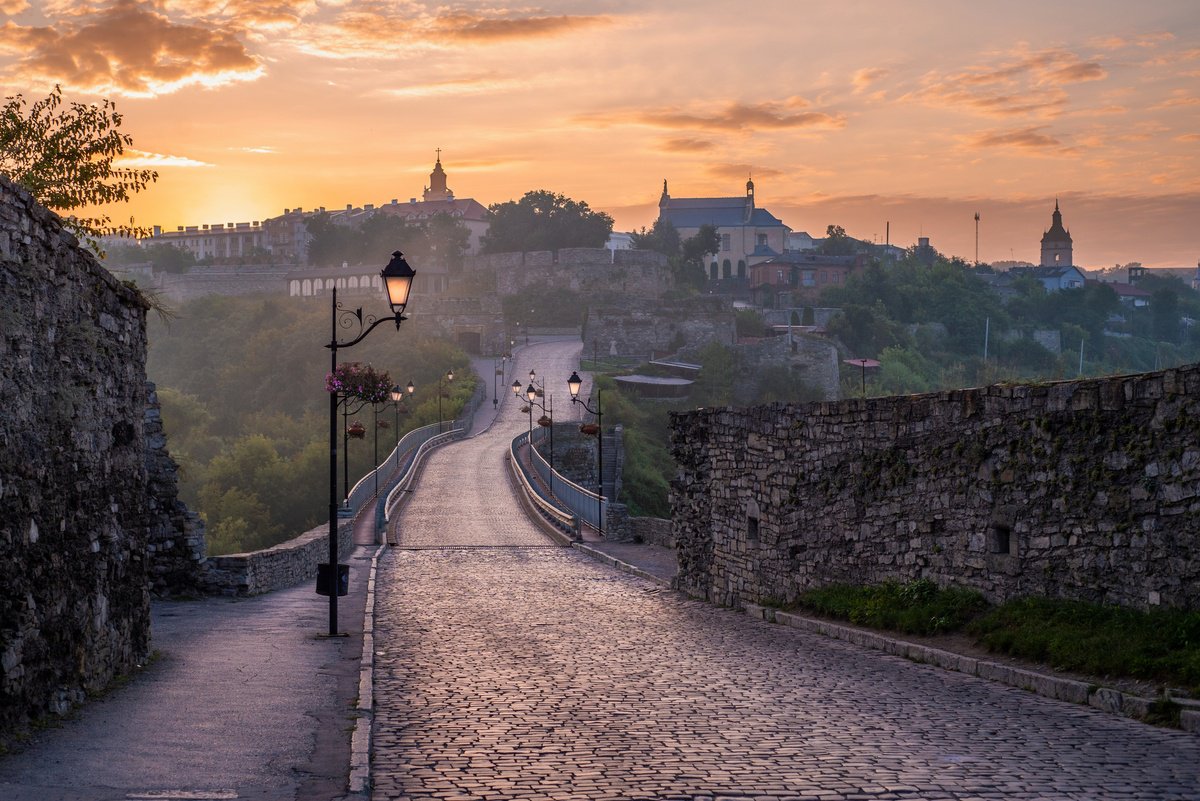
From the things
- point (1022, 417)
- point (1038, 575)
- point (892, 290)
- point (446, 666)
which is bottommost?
point (446, 666)

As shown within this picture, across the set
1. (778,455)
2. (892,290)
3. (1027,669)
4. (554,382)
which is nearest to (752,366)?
(554,382)

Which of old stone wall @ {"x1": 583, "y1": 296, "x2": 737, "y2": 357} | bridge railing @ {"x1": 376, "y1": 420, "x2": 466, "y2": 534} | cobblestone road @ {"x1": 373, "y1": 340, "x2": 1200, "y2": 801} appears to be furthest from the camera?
old stone wall @ {"x1": 583, "y1": 296, "x2": 737, "y2": 357}

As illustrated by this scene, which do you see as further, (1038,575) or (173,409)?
(173,409)

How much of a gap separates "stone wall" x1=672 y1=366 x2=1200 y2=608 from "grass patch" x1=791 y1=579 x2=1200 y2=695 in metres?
0.17

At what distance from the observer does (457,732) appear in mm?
9922

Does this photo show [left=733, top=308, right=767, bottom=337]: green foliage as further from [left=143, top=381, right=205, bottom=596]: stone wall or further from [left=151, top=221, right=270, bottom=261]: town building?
[left=143, top=381, right=205, bottom=596]: stone wall

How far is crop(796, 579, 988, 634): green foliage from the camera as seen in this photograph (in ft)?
45.1

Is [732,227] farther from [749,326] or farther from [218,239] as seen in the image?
[218,239]

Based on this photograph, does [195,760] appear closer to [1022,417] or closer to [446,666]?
[446,666]

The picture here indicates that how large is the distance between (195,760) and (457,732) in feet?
6.43

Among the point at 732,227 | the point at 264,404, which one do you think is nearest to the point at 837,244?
the point at 732,227

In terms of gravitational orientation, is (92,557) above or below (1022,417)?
below

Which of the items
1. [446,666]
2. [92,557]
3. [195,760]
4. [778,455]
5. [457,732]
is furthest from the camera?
[778,455]

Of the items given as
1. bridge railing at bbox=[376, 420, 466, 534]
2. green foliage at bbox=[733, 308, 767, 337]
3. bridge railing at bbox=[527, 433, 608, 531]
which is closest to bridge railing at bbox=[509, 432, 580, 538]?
bridge railing at bbox=[527, 433, 608, 531]
